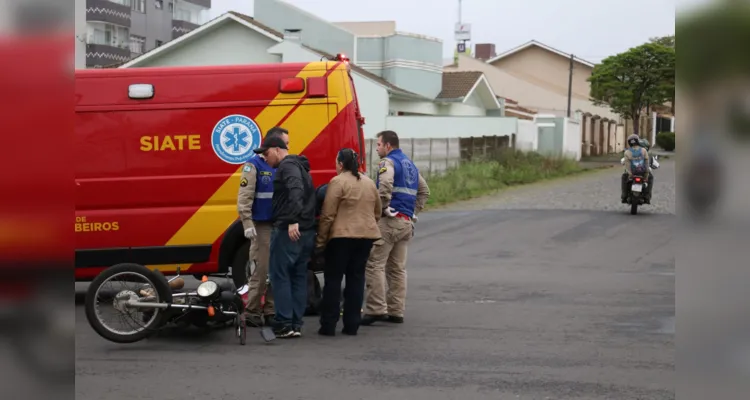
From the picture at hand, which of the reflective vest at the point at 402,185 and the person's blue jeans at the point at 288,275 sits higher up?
the reflective vest at the point at 402,185

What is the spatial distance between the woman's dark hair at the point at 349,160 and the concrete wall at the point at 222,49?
100ft

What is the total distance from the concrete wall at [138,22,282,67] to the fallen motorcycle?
31.0m

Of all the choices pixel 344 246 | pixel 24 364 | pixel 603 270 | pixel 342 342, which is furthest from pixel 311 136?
pixel 24 364

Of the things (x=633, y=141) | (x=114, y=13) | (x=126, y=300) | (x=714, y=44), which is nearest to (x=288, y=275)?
(x=126, y=300)

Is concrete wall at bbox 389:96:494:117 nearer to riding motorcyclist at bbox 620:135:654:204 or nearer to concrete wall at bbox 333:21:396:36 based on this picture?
concrete wall at bbox 333:21:396:36

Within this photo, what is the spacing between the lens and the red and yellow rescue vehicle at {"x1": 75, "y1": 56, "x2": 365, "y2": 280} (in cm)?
976

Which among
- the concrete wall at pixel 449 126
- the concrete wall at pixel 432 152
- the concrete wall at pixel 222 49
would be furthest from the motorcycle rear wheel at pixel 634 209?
the concrete wall at pixel 222 49

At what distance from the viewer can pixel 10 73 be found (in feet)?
5.00

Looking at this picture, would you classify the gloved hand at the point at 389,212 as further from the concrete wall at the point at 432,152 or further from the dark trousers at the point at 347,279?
the concrete wall at the point at 432,152

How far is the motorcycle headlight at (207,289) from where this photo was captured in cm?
804

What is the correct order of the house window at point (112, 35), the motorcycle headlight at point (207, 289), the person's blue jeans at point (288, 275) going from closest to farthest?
the motorcycle headlight at point (207, 289) < the person's blue jeans at point (288, 275) < the house window at point (112, 35)

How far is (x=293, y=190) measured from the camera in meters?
8.11

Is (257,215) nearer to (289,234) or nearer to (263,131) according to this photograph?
(289,234)

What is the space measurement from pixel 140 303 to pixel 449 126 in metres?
28.8
